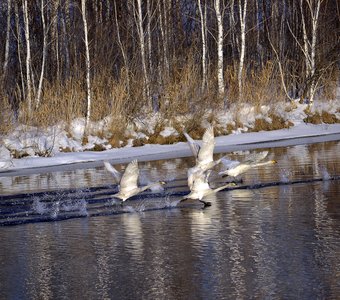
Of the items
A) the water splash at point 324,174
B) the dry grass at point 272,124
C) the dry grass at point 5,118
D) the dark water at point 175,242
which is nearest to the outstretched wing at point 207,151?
the dark water at point 175,242

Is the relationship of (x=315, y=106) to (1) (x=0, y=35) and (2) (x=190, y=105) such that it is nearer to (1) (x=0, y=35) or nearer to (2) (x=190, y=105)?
(2) (x=190, y=105)

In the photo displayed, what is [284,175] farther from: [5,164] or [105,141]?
[105,141]

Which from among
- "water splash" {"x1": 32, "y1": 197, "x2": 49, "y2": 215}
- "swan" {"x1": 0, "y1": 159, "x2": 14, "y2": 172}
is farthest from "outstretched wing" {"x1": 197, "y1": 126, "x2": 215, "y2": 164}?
"swan" {"x1": 0, "y1": 159, "x2": 14, "y2": 172}

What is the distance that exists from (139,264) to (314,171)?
28.7ft

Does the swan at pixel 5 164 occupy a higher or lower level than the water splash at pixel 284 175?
higher

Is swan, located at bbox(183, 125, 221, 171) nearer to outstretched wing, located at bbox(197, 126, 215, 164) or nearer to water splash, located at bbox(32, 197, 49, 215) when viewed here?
outstretched wing, located at bbox(197, 126, 215, 164)

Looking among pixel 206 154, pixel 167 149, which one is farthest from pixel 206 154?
pixel 167 149

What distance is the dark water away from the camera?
7.88 m

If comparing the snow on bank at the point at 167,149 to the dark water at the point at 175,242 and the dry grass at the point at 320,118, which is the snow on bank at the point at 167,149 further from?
the dark water at the point at 175,242

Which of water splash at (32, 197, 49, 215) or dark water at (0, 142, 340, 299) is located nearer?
dark water at (0, 142, 340, 299)

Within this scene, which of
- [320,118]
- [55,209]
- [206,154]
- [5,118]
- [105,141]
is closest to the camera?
[55,209]

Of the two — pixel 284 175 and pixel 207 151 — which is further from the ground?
pixel 207 151

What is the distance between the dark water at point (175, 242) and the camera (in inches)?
310

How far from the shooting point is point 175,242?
10094 mm
